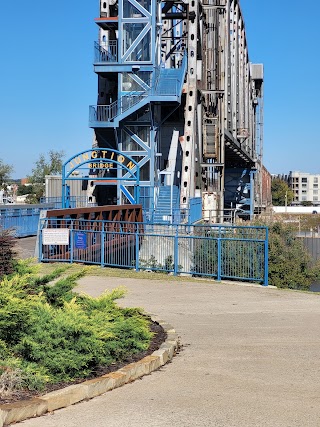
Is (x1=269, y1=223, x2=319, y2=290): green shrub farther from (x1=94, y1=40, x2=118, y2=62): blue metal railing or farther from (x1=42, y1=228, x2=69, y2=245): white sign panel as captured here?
(x1=94, y1=40, x2=118, y2=62): blue metal railing

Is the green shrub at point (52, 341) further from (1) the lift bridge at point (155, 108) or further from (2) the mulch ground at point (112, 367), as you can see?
(1) the lift bridge at point (155, 108)

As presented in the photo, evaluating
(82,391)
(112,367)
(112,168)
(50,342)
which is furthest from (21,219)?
(82,391)

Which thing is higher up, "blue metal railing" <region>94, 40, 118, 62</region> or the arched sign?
"blue metal railing" <region>94, 40, 118, 62</region>

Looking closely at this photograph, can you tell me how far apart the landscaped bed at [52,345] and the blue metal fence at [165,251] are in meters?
10.6

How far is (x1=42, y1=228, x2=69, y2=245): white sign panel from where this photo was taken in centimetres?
2153

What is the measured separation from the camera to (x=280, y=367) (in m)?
8.81

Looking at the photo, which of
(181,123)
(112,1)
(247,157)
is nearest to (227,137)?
(181,123)

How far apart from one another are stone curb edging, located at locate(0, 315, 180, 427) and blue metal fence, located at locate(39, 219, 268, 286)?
34.6 ft

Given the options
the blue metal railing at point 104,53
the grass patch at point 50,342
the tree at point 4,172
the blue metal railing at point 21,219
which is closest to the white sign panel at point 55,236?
the blue metal railing at point 21,219

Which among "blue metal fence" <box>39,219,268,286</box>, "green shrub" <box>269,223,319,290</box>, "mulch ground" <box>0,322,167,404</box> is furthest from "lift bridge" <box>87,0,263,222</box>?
"mulch ground" <box>0,322,167,404</box>

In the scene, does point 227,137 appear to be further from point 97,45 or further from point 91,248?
point 91,248

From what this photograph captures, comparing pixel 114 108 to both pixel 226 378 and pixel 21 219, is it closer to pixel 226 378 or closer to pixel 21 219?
pixel 21 219

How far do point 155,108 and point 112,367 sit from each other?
36909mm

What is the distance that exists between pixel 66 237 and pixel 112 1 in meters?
32.2
